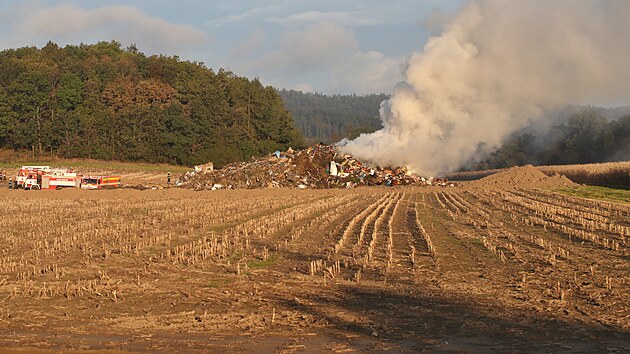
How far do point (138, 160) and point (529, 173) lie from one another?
169 feet

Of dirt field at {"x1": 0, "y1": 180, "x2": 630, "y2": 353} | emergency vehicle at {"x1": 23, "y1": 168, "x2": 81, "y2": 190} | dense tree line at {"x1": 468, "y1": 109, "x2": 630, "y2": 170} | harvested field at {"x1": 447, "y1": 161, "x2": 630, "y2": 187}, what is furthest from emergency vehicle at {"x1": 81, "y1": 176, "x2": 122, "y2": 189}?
dense tree line at {"x1": 468, "y1": 109, "x2": 630, "y2": 170}

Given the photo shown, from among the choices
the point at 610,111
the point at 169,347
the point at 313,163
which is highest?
the point at 610,111

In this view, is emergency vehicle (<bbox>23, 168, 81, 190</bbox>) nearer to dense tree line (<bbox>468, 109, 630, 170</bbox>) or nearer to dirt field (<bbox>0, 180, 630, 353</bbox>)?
dirt field (<bbox>0, 180, 630, 353</bbox>)

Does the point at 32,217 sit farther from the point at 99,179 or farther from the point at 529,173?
the point at 529,173

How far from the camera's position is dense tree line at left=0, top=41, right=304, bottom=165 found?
277ft

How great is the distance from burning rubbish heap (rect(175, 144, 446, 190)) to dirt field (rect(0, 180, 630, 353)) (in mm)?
23073

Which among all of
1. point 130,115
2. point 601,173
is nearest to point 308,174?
point 601,173

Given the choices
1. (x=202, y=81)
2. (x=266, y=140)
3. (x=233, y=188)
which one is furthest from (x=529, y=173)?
(x=202, y=81)

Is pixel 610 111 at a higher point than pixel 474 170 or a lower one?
higher

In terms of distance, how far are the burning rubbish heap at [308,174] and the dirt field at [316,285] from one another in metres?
23.1

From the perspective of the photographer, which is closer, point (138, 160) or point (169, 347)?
point (169, 347)

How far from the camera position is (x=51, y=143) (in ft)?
279

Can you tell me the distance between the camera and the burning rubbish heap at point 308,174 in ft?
157

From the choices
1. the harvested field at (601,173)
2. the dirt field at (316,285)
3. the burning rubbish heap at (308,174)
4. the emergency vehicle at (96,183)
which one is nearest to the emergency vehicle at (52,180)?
the emergency vehicle at (96,183)
